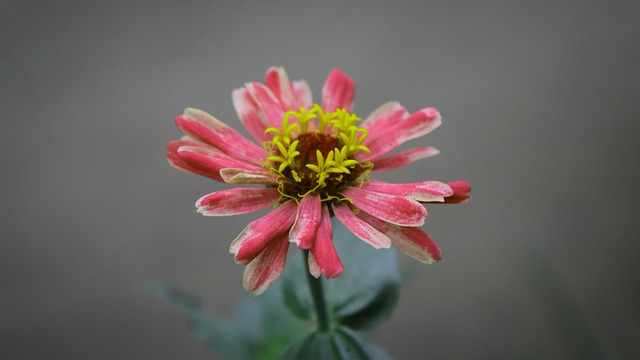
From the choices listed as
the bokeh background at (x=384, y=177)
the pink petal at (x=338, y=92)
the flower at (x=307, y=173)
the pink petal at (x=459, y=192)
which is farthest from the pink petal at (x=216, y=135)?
the bokeh background at (x=384, y=177)

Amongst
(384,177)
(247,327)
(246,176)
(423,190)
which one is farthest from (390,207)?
(384,177)

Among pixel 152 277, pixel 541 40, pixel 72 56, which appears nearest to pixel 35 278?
pixel 152 277

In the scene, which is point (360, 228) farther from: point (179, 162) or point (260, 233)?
point (179, 162)

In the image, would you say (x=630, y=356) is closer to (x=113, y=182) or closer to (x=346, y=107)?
(x=346, y=107)

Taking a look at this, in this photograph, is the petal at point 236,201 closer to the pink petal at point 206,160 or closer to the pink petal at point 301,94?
the pink petal at point 206,160

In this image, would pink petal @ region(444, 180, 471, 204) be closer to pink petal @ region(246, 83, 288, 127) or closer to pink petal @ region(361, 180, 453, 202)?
pink petal @ region(361, 180, 453, 202)

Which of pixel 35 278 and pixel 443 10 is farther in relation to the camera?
pixel 443 10

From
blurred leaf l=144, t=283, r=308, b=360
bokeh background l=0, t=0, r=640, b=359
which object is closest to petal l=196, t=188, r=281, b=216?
blurred leaf l=144, t=283, r=308, b=360
